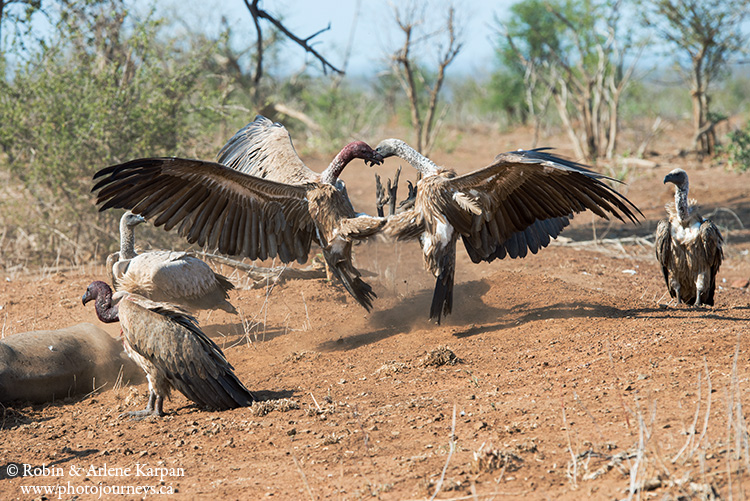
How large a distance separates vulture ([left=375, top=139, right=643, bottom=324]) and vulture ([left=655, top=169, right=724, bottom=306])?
159cm

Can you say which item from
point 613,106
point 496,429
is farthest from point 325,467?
point 613,106

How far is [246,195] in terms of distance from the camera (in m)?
5.63

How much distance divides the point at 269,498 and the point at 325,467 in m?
0.34

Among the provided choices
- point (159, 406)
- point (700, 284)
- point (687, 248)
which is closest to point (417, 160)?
point (159, 406)

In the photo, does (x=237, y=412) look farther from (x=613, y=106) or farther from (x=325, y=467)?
(x=613, y=106)

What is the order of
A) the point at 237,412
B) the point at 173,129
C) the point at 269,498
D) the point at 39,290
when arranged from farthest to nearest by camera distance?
the point at 173,129, the point at 39,290, the point at 237,412, the point at 269,498

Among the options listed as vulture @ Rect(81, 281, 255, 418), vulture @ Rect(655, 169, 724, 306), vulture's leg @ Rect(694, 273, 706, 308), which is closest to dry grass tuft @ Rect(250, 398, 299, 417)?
vulture @ Rect(81, 281, 255, 418)

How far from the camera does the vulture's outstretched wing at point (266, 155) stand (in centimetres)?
620

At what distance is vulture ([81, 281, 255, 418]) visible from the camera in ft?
14.1

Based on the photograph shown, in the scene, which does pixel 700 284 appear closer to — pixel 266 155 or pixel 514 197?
pixel 514 197

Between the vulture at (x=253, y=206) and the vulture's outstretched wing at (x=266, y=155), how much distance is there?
0.13 ft

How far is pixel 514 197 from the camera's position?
5.30m

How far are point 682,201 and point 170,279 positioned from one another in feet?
15.7

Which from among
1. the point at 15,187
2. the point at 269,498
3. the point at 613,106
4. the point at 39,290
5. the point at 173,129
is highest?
the point at 613,106
